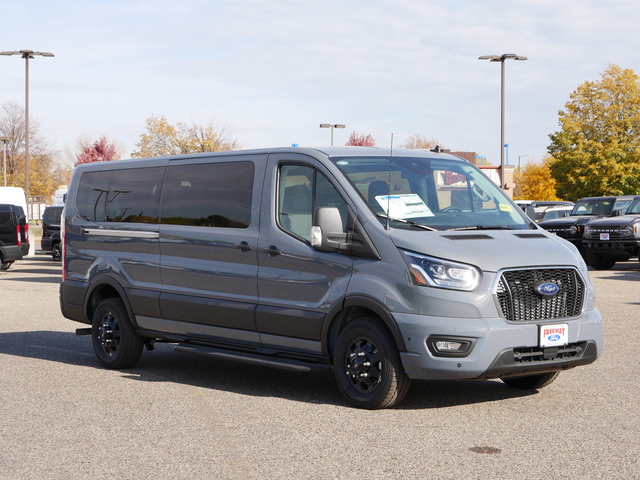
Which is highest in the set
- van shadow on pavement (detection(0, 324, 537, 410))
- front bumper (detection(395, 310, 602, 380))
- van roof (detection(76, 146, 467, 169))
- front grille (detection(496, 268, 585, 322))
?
van roof (detection(76, 146, 467, 169))

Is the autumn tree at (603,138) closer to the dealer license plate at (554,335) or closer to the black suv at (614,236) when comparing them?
the black suv at (614,236)

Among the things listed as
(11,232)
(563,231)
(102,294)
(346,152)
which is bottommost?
(102,294)

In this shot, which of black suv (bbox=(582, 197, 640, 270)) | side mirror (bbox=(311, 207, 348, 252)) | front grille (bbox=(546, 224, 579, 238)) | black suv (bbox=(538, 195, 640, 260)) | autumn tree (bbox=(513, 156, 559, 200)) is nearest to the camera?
side mirror (bbox=(311, 207, 348, 252))

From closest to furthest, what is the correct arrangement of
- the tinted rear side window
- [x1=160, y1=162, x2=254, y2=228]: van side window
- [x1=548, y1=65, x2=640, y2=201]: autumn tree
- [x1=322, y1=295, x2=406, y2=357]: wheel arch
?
1. [x1=322, y1=295, x2=406, y2=357]: wheel arch
2. [x1=160, y1=162, x2=254, y2=228]: van side window
3. the tinted rear side window
4. [x1=548, y1=65, x2=640, y2=201]: autumn tree

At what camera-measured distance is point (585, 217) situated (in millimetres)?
26688

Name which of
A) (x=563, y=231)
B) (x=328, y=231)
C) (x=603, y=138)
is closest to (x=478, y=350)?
(x=328, y=231)

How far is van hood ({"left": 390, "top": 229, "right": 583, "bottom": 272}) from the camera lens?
693 centimetres

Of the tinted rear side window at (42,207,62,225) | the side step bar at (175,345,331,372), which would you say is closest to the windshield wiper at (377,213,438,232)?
the side step bar at (175,345,331,372)

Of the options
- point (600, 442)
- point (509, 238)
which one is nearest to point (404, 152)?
point (509, 238)

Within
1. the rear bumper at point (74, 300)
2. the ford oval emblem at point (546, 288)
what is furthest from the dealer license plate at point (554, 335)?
the rear bumper at point (74, 300)

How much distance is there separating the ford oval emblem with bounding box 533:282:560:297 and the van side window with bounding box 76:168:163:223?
397cm

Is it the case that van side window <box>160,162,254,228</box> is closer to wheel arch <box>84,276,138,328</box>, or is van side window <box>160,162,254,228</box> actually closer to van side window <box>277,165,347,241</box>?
van side window <box>277,165,347,241</box>

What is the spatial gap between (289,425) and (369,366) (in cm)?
84

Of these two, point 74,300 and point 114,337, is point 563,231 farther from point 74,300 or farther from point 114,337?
point 114,337
